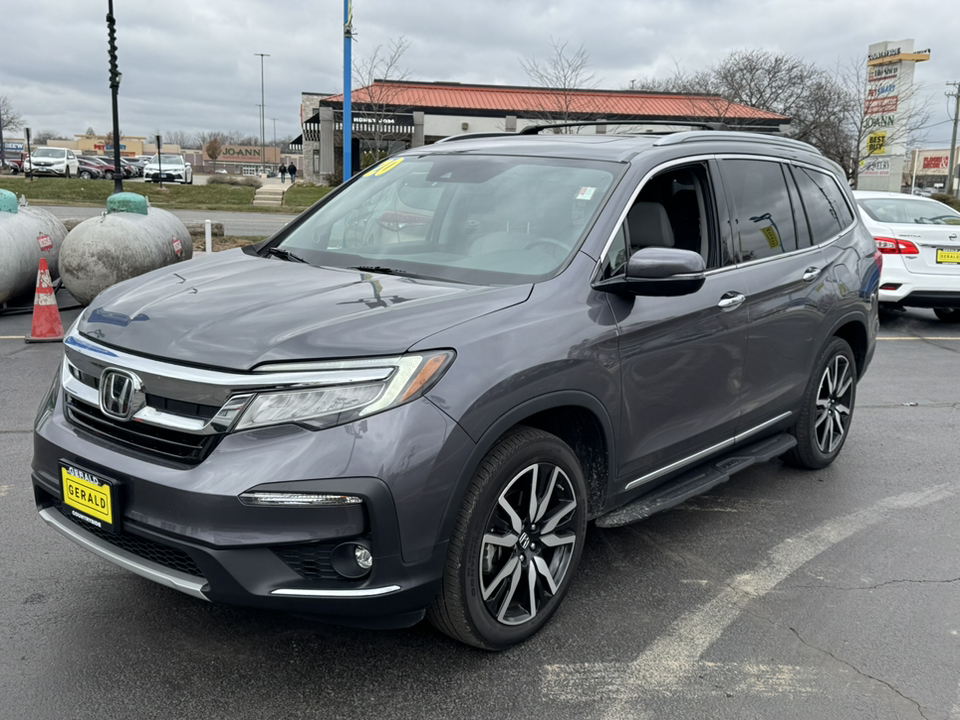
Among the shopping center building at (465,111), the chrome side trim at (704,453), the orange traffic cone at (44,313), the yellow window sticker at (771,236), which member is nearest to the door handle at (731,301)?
the yellow window sticker at (771,236)

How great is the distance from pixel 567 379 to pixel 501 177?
1.29 metres

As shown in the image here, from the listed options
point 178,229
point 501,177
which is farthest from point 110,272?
point 501,177

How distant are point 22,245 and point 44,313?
2.08 metres

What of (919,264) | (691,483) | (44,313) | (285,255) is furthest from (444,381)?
(919,264)

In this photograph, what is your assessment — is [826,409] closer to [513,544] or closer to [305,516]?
[513,544]

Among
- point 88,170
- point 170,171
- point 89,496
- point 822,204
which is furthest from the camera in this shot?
point 88,170

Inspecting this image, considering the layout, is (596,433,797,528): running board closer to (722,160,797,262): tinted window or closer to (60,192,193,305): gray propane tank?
(722,160,797,262): tinted window

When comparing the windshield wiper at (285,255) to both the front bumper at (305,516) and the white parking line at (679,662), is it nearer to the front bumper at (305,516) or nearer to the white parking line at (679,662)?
the front bumper at (305,516)

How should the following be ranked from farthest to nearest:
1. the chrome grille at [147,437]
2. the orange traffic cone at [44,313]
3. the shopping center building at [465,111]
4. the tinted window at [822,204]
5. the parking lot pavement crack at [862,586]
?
the shopping center building at [465,111], the orange traffic cone at [44,313], the tinted window at [822,204], the parking lot pavement crack at [862,586], the chrome grille at [147,437]

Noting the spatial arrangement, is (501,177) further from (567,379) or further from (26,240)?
(26,240)

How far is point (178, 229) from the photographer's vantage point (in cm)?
1223

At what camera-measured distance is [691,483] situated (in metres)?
4.06

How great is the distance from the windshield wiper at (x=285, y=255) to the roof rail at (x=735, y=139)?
5.66 ft

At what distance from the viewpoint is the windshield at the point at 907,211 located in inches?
430
